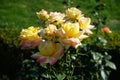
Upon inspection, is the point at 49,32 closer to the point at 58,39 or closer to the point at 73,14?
the point at 58,39

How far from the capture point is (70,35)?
9.11 feet

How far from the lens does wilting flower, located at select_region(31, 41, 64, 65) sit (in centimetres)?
277

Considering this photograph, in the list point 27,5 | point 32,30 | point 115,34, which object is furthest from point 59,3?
point 32,30

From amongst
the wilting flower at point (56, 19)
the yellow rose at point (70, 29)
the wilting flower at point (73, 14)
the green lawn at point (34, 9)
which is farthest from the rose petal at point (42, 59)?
the green lawn at point (34, 9)

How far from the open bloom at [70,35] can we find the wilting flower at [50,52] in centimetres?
6

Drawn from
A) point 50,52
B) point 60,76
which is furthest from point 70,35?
point 60,76

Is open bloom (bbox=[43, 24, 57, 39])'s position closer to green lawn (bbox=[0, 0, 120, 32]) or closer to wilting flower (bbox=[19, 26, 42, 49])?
wilting flower (bbox=[19, 26, 42, 49])

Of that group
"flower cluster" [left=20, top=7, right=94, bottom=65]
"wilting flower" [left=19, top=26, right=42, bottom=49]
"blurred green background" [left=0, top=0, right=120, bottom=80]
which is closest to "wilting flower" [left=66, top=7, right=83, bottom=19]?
"flower cluster" [left=20, top=7, right=94, bottom=65]

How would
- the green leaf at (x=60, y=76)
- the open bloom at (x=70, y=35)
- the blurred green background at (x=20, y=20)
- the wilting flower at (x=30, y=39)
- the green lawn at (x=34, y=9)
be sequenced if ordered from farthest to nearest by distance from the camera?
the green lawn at (x=34, y=9) < the blurred green background at (x=20, y=20) < the green leaf at (x=60, y=76) < the wilting flower at (x=30, y=39) < the open bloom at (x=70, y=35)

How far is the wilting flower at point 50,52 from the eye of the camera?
9.08 feet

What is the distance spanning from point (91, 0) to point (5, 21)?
10.2ft

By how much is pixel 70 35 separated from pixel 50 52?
0.57 feet

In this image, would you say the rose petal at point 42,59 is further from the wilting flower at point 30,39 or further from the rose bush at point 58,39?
the wilting flower at point 30,39

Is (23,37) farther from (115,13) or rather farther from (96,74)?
(115,13)
